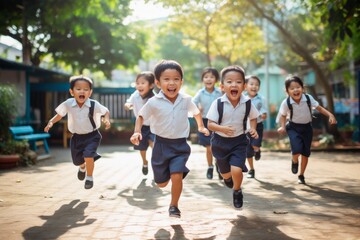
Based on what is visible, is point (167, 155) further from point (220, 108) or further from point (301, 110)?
point (301, 110)

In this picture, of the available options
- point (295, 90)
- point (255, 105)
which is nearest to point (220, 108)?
point (295, 90)

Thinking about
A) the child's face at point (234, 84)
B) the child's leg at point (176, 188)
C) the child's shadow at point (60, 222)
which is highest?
the child's face at point (234, 84)

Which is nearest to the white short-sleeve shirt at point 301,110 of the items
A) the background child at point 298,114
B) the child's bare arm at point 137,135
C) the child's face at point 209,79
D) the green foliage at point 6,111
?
the background child at point 298,114

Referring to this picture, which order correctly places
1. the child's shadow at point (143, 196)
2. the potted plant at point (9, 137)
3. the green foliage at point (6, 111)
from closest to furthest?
1. the child's shadow at point (143, 196)
2. the potted plant at point (9, 137)
3. the green foliage at point (6, 111)

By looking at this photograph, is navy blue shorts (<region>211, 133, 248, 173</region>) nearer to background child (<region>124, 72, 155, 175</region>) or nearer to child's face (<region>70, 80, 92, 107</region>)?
child's face (<region>70, 80, 92, 107</region>)

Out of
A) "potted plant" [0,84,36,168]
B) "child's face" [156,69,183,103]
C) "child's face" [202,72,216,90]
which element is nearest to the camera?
"child's face" [156,69,183,103]

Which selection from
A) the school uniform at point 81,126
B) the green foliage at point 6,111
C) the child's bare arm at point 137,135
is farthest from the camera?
the green foliage at point 6,111

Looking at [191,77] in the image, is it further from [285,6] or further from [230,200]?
[230,200]

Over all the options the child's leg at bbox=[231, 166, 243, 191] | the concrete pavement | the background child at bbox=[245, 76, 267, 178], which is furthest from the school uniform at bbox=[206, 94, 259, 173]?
the background child at bbox=[245, 76, 267, 178]

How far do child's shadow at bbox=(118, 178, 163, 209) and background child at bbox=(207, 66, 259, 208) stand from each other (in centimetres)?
106

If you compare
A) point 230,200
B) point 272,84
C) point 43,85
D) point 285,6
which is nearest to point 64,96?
point 43,85

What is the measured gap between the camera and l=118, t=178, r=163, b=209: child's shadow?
19.2 ft

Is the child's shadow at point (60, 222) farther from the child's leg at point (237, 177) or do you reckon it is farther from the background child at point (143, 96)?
the background child at point (143, 96)

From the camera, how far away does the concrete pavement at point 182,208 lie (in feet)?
14.3
